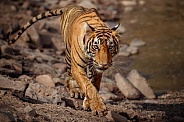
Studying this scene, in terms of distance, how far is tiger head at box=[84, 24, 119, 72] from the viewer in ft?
13.8

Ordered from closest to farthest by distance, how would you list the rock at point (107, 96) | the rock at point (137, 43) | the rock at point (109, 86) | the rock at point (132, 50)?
1. the rock at point (107, 96)
2. the rock at point (109, 86)
3. the rock at point (132, 50)
4. the rock at point (137, 43)

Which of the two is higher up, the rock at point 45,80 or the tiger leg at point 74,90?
the rock at point 45,80

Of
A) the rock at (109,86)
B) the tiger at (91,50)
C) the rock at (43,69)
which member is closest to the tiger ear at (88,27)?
the tiger at (91,50)

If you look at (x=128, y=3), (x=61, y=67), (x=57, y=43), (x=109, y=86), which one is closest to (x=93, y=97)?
(x=109, y=86)

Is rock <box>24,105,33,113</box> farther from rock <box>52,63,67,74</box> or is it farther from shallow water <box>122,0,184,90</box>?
shallow water <box>122,0,184,90</box>

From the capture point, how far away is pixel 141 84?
22.0 feet

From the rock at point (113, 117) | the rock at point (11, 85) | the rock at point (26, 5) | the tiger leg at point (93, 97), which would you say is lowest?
the rock at point (113, 117)

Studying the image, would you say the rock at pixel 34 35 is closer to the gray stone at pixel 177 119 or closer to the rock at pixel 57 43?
the rock at pixel 57 43

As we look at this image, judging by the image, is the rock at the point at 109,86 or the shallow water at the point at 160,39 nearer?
the rock at the point at 109,86

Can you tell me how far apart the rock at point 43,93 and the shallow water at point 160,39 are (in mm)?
2085

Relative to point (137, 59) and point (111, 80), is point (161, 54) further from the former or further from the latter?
point (111, 80)

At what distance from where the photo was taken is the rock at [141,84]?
6512mm

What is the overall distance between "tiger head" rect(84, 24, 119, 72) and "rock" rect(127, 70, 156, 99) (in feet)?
7.42

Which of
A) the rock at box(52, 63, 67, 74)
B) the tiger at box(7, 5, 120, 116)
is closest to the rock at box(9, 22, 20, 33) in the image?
the rock at box(52, 63, 67, 74)
